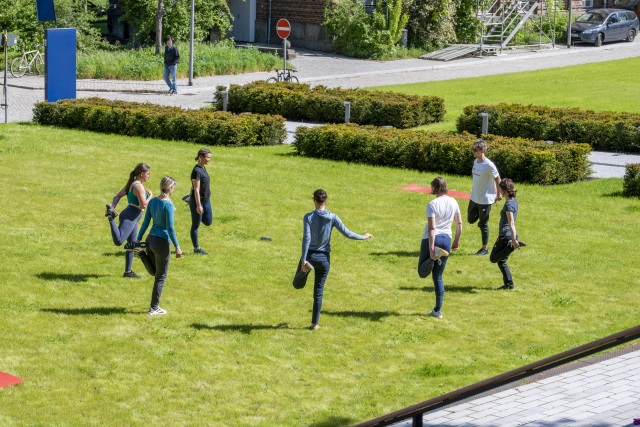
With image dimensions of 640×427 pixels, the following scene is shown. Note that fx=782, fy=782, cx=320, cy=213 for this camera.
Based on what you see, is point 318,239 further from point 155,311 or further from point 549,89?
point 549,89

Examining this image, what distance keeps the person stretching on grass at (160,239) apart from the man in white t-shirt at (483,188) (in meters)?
4.84

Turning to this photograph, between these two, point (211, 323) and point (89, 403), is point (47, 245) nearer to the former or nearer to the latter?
point (211, 323)

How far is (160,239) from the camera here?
9094 millimetres

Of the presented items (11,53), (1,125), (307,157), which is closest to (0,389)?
(307,157)

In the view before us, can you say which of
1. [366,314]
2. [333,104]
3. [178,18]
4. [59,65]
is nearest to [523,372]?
[366,314]

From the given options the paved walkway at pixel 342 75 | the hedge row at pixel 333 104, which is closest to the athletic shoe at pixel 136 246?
the paved walkway at pixel 342 75

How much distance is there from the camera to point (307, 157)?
19641mm

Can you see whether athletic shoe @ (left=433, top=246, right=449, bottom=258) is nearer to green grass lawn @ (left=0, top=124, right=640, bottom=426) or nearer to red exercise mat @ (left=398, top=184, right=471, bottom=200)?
green grass lawn @ (left=0, top=124, right=640, bottom=426)

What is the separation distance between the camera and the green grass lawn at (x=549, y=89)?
27328 mm

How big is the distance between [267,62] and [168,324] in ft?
95.2

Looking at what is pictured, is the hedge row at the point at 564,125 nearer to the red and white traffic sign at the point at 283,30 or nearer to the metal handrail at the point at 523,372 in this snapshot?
the red and white traffic sign at the point at 283,30

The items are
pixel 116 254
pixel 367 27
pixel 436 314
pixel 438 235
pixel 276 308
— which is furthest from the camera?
pixel 367 27

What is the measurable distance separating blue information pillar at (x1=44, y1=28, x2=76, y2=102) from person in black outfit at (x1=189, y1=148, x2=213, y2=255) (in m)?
14.6

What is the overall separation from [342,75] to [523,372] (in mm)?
31509
